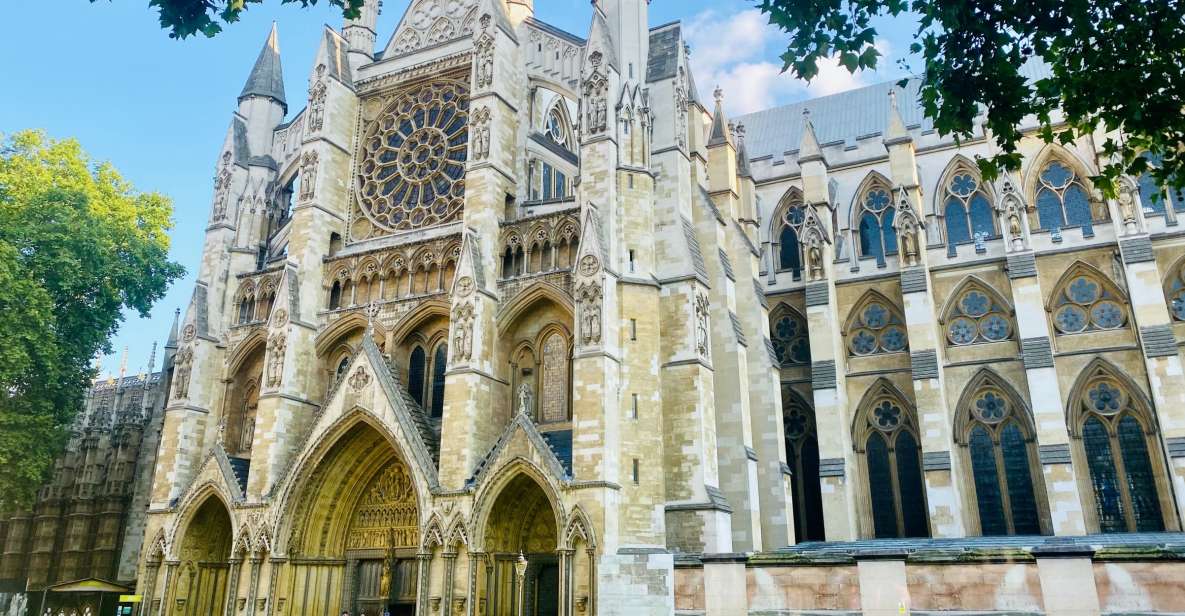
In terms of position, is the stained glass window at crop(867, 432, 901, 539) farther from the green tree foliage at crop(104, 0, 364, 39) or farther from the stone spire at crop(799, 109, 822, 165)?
the green tree foliage at crop(104, 0, 364, 39)

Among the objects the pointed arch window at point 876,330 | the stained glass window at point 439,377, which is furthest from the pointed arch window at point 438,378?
the pointed arch window at point 876,330

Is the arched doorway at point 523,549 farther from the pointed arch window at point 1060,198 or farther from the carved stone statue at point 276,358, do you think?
the pointed arch window at point 1060,198

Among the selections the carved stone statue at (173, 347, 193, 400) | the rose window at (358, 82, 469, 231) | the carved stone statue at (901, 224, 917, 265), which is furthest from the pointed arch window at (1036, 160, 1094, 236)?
the carved stone statue at (173, 347, 193, 400)

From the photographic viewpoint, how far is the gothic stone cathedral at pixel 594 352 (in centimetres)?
1880

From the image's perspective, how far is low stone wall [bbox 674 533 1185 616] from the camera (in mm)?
11289

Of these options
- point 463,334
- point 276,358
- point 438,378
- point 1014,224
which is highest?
point 1014,224

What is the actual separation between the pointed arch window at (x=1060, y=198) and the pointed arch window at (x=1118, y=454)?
541cm

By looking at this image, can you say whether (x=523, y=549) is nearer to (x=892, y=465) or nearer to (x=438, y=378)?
(x=438, y=378)

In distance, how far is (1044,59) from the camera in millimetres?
10047

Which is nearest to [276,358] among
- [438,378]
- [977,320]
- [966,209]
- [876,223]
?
[438,378]

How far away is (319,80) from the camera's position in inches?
1001

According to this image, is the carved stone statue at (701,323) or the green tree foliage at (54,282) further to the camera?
the green tree foliage at (54,282)

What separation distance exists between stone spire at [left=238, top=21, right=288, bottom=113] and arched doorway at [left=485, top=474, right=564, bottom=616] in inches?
653

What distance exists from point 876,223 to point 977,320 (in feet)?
19.0
